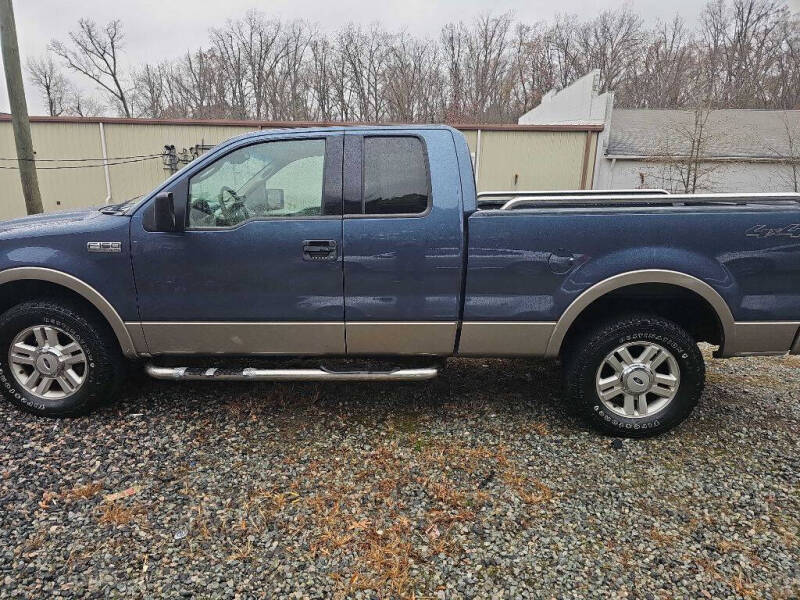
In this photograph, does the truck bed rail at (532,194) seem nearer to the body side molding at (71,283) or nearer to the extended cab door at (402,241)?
the extended cab door at (402,241)

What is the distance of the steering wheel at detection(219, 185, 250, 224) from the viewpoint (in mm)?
Result: 3164

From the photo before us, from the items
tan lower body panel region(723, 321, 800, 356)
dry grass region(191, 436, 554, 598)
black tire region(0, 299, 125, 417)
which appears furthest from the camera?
black tire region(0, 299, 125, 417)

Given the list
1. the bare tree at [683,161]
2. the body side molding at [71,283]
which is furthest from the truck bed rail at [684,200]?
the bare tree at [683,161]

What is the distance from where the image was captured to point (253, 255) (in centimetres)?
308

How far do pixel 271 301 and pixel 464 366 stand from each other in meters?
2.08

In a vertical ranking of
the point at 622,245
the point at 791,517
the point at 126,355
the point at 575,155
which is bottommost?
the point at 791,517

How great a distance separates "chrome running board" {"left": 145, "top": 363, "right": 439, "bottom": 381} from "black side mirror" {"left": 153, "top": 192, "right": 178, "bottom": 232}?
95cm

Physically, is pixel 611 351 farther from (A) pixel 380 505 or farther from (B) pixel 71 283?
(B) pixel 71 283

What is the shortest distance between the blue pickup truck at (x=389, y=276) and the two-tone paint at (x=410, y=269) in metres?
0.01

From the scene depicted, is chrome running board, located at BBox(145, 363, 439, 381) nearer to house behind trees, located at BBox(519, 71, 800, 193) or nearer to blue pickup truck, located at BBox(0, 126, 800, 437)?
blue pickup truck, located at BBox(0, 126, 800, 437)

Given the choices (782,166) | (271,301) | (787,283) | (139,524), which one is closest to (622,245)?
(787,283)

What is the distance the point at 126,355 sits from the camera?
3.34m

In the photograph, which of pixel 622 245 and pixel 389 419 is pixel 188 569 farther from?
pixel 622 245

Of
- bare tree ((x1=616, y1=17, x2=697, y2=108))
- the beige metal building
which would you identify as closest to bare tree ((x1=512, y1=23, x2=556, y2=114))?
bare tree ((x1=616, y1=17, x2=697, y2=108))
